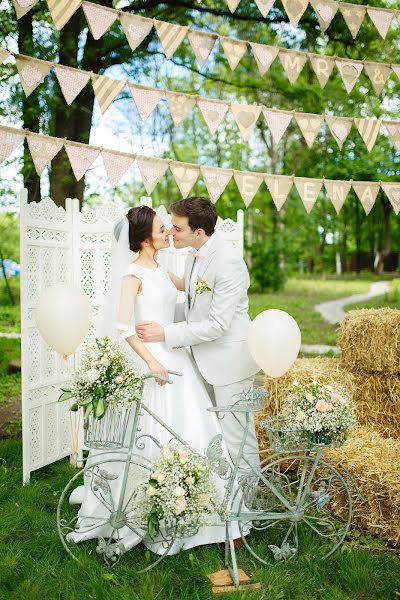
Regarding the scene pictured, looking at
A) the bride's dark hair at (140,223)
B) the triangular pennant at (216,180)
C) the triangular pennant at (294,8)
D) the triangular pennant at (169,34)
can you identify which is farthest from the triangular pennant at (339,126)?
the bride's dark hair at (140,223)

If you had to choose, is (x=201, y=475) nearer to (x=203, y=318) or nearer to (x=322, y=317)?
(x=203, y=318)

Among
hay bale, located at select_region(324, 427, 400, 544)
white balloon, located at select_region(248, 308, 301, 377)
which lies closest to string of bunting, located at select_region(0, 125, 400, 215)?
white balloon, located at select_region(248, 308, 301, 377)

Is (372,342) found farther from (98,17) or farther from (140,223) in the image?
(98,17)

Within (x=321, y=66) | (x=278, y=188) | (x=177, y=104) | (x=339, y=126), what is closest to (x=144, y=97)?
(x=177, y=104)

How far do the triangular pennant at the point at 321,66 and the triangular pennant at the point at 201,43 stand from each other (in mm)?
785

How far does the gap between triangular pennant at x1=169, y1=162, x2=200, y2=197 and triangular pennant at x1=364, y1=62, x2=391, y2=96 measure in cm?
159

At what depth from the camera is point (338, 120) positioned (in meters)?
4.84

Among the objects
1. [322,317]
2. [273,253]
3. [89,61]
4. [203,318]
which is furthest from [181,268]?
[273,253]

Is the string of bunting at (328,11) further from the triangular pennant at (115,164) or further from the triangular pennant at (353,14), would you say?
the triangular pennant at (115,164)

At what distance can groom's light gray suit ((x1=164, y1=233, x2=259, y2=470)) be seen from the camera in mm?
3514

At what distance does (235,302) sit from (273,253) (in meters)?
14.4

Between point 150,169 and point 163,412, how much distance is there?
1.87 metres

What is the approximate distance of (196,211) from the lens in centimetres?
354

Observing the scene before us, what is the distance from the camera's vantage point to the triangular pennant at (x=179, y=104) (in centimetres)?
450
